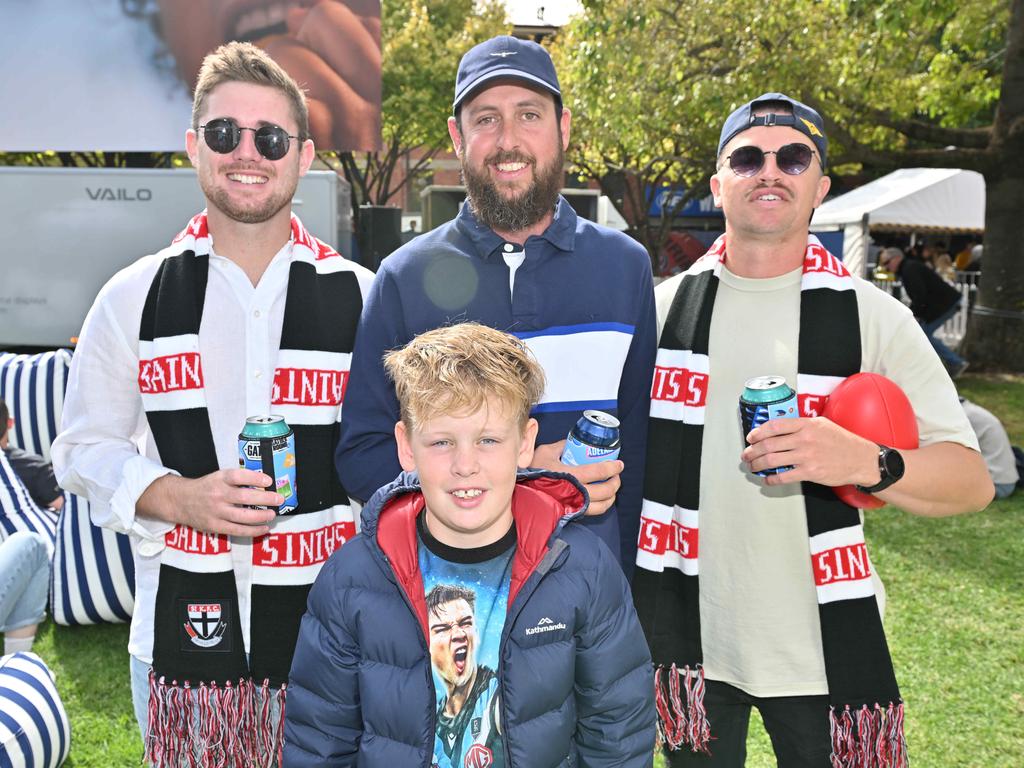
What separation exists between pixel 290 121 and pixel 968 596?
5.20 meters

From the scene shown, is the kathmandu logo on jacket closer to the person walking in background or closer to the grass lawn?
the grass lawn

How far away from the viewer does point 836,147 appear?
48.6 ft

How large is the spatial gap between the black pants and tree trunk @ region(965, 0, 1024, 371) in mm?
11634

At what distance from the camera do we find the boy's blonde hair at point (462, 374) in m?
1.90

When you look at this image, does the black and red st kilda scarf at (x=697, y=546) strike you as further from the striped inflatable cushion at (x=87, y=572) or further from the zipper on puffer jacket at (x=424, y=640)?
the striped inflatable cushion at (x=87, y=572)

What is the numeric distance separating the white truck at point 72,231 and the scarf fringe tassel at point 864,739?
7577 millimetres

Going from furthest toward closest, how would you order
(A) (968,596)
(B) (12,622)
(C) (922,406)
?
(A) (968,596)
(B) (12,622)
(C) (922,406)

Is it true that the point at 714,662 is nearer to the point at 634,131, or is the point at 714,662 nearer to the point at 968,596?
the point at 968,596

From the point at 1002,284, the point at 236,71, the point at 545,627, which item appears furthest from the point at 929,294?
the point at 545,627

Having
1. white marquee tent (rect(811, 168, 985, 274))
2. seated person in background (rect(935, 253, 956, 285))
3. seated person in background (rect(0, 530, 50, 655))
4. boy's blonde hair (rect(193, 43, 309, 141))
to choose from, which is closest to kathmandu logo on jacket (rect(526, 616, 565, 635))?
boy's blonde hair (rect(193, 43, 309, 141))

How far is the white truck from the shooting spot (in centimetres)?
924

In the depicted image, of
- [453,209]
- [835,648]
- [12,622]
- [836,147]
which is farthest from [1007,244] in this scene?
[12,622]

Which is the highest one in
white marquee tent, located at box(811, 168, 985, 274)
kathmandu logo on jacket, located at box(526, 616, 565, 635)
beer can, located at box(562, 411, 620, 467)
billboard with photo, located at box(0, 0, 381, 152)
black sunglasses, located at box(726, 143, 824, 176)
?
billboard with photo, located at box(0, 0, 381, 152)

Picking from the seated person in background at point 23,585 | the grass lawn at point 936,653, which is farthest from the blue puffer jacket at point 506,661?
the seated person in background at point 23,585
